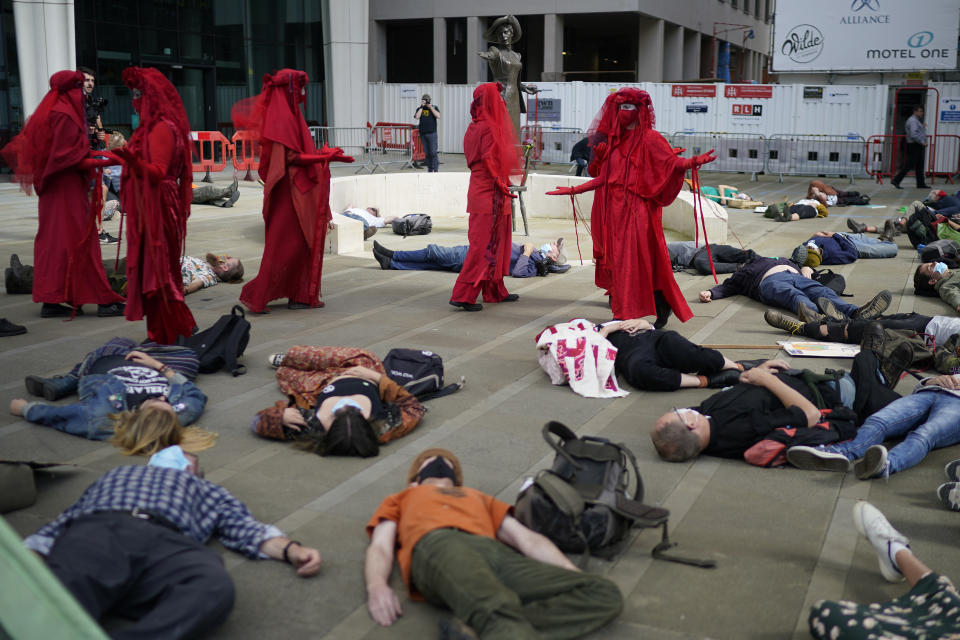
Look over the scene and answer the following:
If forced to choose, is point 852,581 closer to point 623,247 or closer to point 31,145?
point 623,247

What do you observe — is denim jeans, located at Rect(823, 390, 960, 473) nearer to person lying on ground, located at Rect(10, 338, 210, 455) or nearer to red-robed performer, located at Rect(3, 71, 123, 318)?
person lying on ground, located at Rect(10, 338, 210, 455)

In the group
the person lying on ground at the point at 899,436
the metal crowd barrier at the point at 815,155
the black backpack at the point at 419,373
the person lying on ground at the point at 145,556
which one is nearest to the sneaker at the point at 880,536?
the person lying on ground at the point at 899,436

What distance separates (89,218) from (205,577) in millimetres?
5637

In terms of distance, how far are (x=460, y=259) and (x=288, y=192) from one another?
8.70ft

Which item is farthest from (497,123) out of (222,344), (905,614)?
(905,614)

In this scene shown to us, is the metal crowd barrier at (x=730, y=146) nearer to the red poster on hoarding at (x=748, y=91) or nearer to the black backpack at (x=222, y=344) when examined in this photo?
the red poster on hoarding at (x=748, y=91)

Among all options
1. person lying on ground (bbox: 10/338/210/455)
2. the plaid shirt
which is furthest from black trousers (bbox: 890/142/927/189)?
the plaid shirt

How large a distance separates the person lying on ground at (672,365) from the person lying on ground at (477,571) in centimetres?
250

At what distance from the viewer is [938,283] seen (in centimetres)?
879

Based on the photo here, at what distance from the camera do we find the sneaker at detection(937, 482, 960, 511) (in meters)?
4.30

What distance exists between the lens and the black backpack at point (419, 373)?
595cm

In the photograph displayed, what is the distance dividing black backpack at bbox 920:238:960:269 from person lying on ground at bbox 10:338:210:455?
310 inches

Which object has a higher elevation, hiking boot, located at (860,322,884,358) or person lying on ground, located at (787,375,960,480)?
hiking boot, located at (860,322,884,358)

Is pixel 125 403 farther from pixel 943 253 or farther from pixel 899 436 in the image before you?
pixel 943 253
